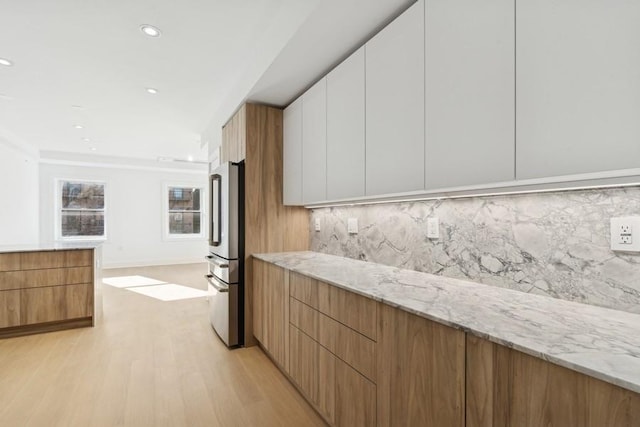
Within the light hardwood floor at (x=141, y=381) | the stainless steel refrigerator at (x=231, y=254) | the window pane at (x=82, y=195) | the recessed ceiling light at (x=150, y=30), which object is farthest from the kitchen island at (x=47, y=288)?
the window pane at (x=82, y=195)

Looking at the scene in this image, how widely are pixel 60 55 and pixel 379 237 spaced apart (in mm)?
3209

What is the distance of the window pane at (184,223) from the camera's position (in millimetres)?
8000

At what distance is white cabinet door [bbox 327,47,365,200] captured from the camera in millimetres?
1960

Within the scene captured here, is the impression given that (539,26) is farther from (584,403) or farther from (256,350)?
(256,350)

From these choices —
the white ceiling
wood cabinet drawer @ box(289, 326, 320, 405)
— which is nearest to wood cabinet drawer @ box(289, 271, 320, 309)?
wood cabinet drawer @ box(289, 326, 320, 405)

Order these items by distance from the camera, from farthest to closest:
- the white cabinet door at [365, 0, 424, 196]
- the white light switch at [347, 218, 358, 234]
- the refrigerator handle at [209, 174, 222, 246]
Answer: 1. the refrigerator handle at [209, 174, 222, 246]
2. the white light switch at [347, 218, 358, 234]
3. the white cabinet door at [365, 0, 424, 196]

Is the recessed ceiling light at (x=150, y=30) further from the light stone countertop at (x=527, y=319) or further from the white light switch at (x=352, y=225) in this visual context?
the light stone countertop at (x=527, y=319)

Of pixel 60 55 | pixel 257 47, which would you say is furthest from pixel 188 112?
pixel 257 47

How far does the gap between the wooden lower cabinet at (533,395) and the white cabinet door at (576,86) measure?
614 mm

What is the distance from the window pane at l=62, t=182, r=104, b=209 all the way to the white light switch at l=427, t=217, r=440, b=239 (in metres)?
8.01

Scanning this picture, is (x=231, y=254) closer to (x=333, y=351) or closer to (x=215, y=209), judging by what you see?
(x=215, y=209)

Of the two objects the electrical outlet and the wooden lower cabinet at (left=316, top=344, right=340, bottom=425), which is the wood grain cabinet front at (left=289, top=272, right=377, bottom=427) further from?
the electrical outlet

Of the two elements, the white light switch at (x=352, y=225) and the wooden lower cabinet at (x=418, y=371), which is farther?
the white light switch at (x=352, y=225)

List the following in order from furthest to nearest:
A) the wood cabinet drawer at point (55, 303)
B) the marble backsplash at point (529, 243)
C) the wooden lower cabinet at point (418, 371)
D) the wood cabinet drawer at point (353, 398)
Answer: the wood cabinet drawer at point (55, 303) → the wood cabinet drawer at point (353, 398) → the marble backsplash at point (529, 243) → the wooden lower cabinet at point (418, 371)
